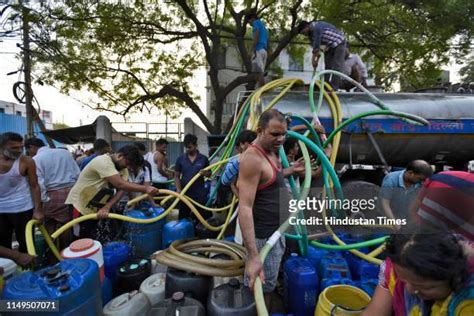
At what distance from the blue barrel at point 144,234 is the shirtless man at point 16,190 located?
0.96 meters

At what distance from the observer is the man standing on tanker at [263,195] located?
5.99 ft

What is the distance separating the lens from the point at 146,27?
10.6 m

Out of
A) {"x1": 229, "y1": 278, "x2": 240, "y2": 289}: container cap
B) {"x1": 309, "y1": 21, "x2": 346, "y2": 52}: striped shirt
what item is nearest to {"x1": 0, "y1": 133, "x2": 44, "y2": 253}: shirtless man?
{"x1": 229, "y1": 278, "x2": 240, "y2": 289}: container cap

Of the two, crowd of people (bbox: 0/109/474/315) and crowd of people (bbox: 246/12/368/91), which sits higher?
crowd of people (bbox: 246/12/368/91)

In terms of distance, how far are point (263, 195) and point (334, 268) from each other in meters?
0.94

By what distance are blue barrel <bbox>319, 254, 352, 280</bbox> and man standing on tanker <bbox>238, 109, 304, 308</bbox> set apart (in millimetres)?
498

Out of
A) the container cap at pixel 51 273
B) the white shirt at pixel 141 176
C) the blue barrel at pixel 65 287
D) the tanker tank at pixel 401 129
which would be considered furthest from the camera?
the tanker tank at pixel 401 129

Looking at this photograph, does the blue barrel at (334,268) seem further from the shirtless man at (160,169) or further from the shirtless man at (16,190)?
the shirtless man at (160,169)

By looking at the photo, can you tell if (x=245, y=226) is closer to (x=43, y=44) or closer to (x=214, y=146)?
(x=214, y=146)

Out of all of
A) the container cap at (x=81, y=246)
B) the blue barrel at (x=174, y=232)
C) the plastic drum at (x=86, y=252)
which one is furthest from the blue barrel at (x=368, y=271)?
the container cap at (x=81, y=246)

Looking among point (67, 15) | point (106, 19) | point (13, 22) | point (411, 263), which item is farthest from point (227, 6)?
point (411, 263)

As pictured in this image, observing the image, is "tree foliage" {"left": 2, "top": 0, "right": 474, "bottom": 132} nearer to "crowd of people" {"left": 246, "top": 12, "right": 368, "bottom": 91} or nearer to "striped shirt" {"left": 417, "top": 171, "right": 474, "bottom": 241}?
"crowd of people" {"left": 246, "top": 12, "right": 368, "bottom": 91}

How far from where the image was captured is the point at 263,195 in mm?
2123

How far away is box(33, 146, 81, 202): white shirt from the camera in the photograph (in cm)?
372
